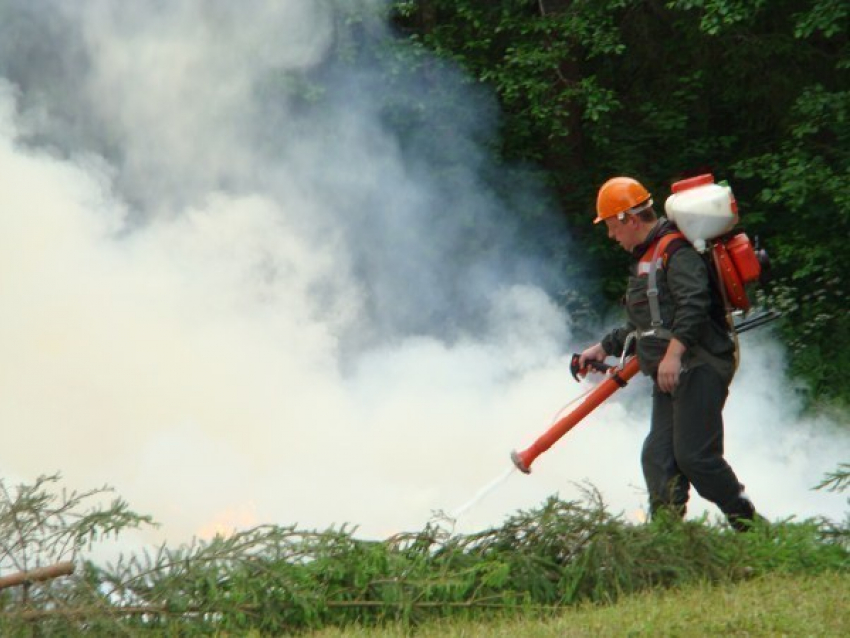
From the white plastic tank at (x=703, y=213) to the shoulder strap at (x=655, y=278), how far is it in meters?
0.07

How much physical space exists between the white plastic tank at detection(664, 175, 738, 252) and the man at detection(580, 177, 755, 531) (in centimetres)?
6

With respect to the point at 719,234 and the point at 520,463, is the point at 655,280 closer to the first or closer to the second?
the point at 719,234

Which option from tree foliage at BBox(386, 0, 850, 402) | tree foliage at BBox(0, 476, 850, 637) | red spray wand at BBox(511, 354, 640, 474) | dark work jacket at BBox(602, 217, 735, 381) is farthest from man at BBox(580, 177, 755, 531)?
tree foliage at BBox(386, 0, 850, 402)

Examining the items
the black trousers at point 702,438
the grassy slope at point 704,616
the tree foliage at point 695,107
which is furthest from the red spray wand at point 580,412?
the tree foliage at point 695,107

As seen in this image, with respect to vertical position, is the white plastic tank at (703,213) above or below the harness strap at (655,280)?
above

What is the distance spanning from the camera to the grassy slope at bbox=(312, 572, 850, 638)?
5.15 metres

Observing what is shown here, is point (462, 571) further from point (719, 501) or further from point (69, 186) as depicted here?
point (69, 186)

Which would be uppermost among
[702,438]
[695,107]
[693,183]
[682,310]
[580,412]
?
[695,107]

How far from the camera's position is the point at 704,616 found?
17.4 feet

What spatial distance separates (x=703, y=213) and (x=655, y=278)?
35cm

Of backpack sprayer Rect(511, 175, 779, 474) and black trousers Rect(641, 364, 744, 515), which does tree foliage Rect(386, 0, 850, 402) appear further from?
black trousers Rect(641, 364, 744, 515)

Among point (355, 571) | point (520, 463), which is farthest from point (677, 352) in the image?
point (355, 571)

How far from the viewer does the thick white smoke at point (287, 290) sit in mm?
8312

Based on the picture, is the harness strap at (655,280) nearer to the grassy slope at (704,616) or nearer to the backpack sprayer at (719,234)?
the backpack sprayer at (719,234)
